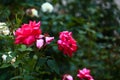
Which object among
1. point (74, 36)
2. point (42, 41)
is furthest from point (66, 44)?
point (74, 36)

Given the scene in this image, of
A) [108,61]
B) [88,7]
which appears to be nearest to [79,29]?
[108,61]

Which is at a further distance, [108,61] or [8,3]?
[108,61]

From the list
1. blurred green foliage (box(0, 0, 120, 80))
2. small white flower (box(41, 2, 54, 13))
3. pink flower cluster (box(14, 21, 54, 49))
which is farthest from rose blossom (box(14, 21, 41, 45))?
small white flower (box(41, 2, 54, 13))

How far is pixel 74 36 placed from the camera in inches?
157

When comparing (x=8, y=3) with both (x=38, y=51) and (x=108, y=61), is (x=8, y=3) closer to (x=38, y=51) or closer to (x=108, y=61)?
(x=108, y=61)

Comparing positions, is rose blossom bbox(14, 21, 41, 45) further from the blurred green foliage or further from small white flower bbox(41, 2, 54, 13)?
small white flower bbox(41, 2, 54, 13)

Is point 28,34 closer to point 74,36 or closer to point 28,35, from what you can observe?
point 28,35

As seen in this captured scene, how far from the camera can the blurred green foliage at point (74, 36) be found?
2.22m

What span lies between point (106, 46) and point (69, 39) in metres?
2.60

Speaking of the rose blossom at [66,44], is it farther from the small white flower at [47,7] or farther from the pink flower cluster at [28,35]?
the small white flower at [47,7]

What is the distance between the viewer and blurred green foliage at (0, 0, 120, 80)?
2221 mm

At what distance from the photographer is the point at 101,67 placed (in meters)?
4.33

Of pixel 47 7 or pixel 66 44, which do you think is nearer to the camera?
pixel 66 44

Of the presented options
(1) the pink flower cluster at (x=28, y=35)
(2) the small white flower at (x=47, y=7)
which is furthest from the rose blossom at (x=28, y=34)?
(2) the small white flower at (x=47, y=7)
